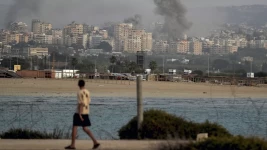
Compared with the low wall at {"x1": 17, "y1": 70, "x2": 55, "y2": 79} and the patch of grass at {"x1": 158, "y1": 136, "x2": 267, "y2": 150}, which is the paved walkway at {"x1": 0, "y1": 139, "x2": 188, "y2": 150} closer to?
the patch of grass at {"x1": 158, "y1": 136, "x2": 267, "y2": 150}

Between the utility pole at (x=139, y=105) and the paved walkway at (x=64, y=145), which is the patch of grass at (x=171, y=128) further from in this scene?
the paved walkway at (x=64, y=145)

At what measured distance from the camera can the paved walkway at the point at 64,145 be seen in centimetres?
1535

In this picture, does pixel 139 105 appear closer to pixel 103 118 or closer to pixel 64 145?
pixel 64 145

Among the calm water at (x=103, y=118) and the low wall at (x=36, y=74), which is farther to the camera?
the low wall at (x=36, y=74)

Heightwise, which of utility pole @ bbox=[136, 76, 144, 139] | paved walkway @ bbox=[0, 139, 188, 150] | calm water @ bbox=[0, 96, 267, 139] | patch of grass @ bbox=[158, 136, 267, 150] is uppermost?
utility pole @ bbox=[136, 76, 144, 139]

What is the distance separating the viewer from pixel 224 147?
44.4 feet

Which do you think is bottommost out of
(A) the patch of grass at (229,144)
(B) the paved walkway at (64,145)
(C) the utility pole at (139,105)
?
(B) the paved walkway at (64,145)

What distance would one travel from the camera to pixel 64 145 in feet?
52.4

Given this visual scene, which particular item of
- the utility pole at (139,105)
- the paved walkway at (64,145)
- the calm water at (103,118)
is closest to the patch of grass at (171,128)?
the utility pole at (139,105)

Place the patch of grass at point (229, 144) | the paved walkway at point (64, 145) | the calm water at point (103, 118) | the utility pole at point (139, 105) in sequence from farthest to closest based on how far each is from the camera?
the calm water at point (103, 118)
the utility pole at point (139, 105)
the paved walkway at point (64, 145)
the patch of grass at point (229, 144)

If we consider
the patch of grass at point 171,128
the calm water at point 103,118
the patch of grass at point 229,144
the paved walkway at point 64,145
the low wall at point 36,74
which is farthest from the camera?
the low wall at point 36,74

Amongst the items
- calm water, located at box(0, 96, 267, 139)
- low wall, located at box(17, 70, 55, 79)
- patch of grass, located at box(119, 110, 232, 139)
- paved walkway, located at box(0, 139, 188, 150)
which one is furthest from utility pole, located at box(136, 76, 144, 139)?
low wall, located at box(17, 70, 55, 79)

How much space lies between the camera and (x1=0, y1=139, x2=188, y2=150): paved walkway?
15.4 m

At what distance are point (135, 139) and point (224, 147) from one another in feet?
14.3
